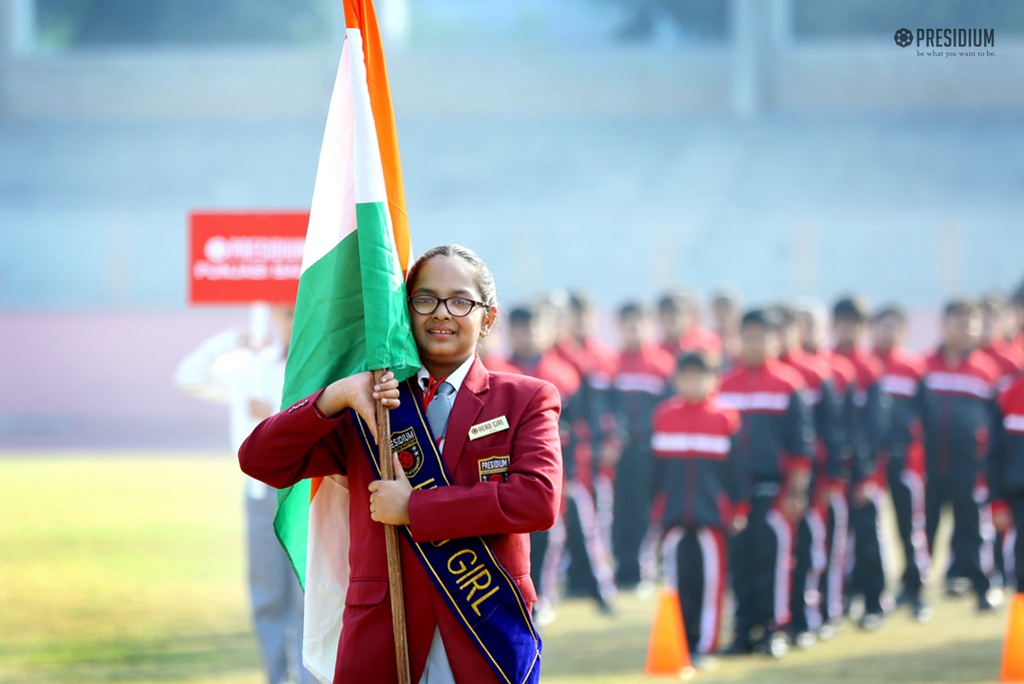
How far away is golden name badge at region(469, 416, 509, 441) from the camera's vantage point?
8.80ft

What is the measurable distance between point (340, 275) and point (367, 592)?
0.81 meters

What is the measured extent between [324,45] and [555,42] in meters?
5.06

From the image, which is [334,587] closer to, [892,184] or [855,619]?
[855,619]

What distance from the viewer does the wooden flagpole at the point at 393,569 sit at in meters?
2.56

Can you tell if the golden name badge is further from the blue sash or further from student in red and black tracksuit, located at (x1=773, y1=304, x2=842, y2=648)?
student in red and black tracksuit, located at (x1=773, y1=304, x2=842, y2=648)

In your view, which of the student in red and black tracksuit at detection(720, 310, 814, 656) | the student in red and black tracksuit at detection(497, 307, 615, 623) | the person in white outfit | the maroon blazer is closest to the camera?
the maroon blazer

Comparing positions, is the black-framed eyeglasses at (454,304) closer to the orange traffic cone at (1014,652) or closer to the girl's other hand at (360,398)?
the girl's other hand at (360,398)

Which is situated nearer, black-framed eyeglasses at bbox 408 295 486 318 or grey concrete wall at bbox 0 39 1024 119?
black-framed eyeglasses at bbox 408 295 486 318

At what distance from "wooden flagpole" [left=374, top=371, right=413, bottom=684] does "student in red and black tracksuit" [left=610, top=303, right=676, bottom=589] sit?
17.9 ft

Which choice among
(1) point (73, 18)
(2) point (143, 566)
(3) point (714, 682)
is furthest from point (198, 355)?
(1) point (73, 18)

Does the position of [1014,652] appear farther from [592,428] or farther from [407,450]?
[407,450]

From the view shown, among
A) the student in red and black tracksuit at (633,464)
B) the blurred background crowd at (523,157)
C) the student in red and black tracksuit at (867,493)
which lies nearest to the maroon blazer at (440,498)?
the student in red and black tracksuit at (867,493)

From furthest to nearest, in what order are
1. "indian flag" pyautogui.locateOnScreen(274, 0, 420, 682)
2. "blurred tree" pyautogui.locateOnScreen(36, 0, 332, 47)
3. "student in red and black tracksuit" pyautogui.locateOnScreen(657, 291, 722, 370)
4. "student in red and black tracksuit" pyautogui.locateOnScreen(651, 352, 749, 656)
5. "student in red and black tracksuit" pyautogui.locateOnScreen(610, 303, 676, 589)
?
"blurred tree" pyautogui.locateOnScreen(36, 0, 332, 47)
"student in red and black tracksuit" pyautogui.locateOnScreen(657, 291, 722, 370)
"student in red and black tracksuit" pyautogui.locateOnScreen(610, 303, 676, 589)
"student in red and black tracksuit" pyautogui.locateOnScreen(651, 352, 749, 656)
"indian flag" pyautogui.locateOnScreen(274, 0, 420, 682)

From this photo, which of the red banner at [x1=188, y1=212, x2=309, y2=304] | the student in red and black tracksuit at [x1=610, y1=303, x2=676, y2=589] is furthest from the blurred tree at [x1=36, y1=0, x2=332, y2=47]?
the red banner at [x1=188, y1=212, x2=309, y2=304]
